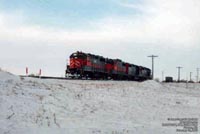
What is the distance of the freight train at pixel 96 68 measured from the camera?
49.7 m

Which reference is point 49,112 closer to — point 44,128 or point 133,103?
point 44,128

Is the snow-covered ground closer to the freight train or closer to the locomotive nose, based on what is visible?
the locomotive nose

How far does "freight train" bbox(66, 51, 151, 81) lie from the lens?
49.7 m

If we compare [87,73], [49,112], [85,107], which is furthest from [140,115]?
[87,73]

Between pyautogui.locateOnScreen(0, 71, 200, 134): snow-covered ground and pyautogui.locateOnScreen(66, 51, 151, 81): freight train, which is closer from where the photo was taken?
pyautogui.locateOnScreen(0, 71, 200, 134): snow-covered ground

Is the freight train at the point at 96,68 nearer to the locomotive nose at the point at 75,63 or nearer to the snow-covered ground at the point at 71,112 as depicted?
the locomotive nose at the point at 75,63

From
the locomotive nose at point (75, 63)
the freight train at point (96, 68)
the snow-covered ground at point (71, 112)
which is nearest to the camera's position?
the snow-covered ground at point (71, 112)

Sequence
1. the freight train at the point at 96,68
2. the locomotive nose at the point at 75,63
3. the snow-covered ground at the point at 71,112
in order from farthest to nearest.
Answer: the freight train at the point at 96,68 → the locomotive nose at the point at 75,63 → the snow-covered ground at the point at 71,112

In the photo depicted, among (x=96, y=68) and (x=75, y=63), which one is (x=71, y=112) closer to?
(x=75, y=63)

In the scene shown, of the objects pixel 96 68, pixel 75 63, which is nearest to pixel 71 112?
pixel 75 63

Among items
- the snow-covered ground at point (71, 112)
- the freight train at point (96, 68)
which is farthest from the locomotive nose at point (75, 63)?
the snow-covered ground at point (71, 112)

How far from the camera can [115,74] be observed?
193 ft

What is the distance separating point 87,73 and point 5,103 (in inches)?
1332

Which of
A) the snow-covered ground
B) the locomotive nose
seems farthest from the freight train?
the snow-covered ground
